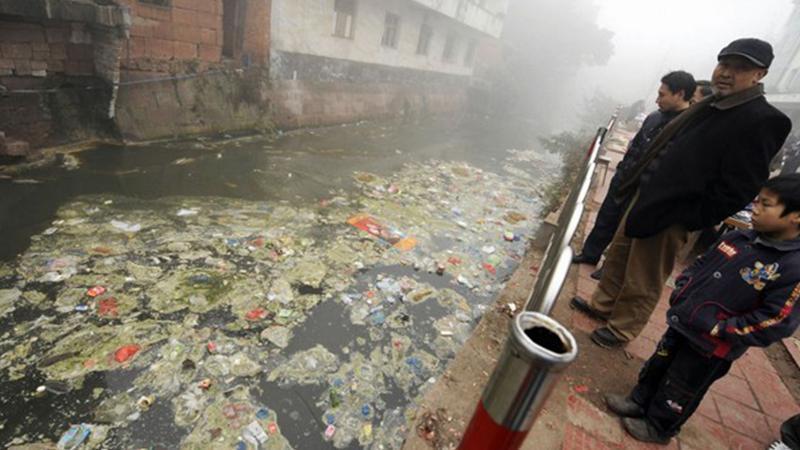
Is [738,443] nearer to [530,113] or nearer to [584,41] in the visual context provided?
[530,113]

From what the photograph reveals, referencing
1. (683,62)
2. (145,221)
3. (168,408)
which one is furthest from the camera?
(683,62)

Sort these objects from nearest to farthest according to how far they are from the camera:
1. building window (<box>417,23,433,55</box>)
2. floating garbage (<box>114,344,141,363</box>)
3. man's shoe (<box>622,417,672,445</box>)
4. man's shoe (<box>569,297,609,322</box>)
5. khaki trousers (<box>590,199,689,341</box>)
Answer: man's shoe (<box>622,417,672,445</box>)
khaki trousers (<box>590,199,689,341</box>)
floating garbage (<box>114,344,141,363</box>)
man's shoe (<box>569,297,609,322</box>)
building window (<box>417,23,433,55</box>)

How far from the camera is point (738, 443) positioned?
7.02ft

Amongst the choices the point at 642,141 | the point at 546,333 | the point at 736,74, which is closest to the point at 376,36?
the point at 642,141

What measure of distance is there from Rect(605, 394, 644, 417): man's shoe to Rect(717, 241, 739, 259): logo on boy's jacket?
97 cm

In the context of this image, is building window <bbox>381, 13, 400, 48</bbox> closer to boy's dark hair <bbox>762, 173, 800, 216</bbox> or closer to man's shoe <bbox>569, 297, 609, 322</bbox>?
man's shoe <bbox>569, 297, 609, 322</bbox>

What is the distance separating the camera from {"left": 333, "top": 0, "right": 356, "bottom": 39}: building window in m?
10.0

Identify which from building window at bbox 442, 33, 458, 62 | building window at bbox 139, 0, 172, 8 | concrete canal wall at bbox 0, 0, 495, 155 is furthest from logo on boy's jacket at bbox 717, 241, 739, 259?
building window at bbox 442, 33, 458, 62

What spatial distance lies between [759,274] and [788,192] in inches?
13.4

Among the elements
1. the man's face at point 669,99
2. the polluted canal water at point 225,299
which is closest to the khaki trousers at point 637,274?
the polluted canal water at point 225,299

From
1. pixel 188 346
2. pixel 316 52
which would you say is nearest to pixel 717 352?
pixel 188 346

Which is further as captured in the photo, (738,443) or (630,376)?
(630,376)

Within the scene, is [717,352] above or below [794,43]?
below

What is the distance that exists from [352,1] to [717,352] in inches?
441
